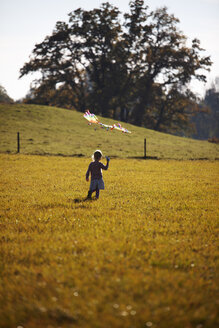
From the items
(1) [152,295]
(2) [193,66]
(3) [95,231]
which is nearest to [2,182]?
(3) [95,231]

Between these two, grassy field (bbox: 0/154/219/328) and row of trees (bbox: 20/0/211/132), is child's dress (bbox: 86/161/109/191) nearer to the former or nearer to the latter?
grassy field (bbox: 0/154/219/328)

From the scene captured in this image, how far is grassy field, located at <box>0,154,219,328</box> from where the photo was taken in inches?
136

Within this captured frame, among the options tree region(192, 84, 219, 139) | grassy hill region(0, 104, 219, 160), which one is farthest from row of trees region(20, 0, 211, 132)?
tree region(192, 84, 219, 139)

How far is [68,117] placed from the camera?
45.4 metres

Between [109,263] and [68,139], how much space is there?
30672 millimetres

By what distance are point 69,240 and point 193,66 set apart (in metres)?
58.9

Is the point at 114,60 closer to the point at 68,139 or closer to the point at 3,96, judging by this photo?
the point at 68,139

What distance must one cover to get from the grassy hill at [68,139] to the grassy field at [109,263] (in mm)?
18637

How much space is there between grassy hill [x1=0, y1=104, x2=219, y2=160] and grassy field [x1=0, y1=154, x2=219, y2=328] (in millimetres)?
18637

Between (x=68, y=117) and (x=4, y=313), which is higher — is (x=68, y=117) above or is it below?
above

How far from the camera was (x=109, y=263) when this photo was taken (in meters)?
4.64

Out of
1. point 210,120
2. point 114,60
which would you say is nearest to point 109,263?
point 114,60

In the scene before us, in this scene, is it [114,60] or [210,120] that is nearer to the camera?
[114,60]

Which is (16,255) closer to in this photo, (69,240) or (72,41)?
(69,240)
